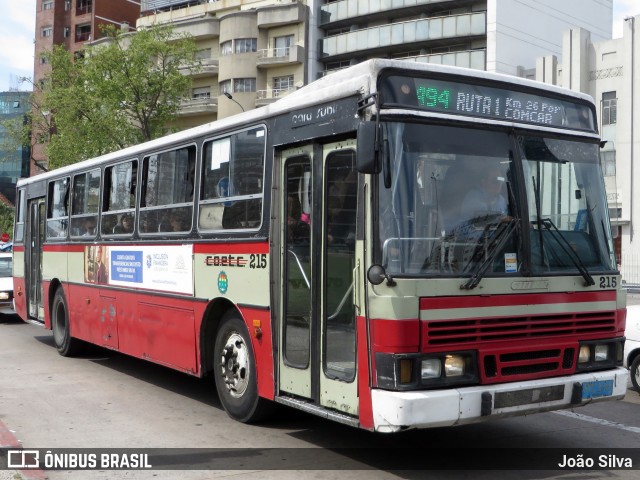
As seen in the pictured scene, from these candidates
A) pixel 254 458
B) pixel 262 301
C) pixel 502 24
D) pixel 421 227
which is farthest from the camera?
pixel 502 24

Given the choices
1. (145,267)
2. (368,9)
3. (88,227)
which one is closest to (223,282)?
(145,267)

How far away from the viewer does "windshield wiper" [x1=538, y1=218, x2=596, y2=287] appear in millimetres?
6547

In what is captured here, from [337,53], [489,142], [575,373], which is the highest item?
[337,53]

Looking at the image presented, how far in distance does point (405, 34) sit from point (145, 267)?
3750 cm

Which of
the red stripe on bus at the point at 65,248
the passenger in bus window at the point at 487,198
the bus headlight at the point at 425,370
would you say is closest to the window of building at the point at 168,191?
the red stripe on bus at the point at 65,248

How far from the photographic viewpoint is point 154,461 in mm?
6750

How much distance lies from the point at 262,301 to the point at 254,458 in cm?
146

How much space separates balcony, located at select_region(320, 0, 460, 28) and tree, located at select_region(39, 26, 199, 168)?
1155 centimetres

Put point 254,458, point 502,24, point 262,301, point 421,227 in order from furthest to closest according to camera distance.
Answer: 1. point 502,24
2. point 262,301
3. point 254,458
4. point 421,227

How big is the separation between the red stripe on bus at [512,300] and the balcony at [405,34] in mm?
38813

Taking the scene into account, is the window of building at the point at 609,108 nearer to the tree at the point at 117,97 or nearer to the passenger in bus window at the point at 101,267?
the tree at the point at 117,97

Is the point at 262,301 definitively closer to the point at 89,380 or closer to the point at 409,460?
the point at 409,460

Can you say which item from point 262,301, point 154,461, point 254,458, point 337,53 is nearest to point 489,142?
point 262,301

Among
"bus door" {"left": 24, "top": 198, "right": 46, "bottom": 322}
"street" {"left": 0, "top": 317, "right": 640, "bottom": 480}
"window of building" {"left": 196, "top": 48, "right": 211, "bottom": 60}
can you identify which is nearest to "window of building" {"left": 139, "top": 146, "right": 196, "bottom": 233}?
"street" {"left": 0, "top": 317, "right": 640, "bottom": 480}
